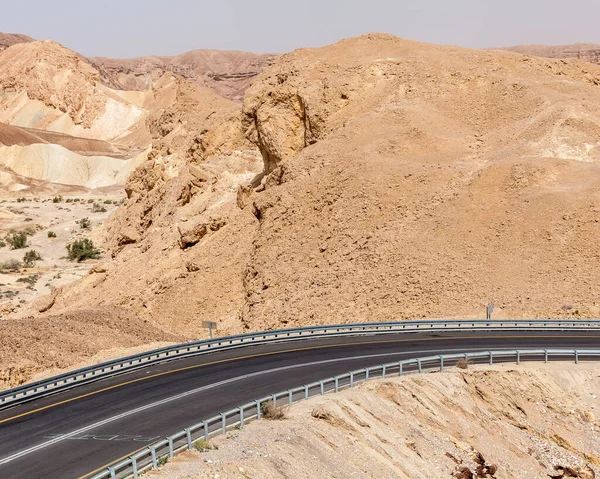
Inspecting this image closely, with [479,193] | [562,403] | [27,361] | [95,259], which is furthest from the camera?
[95,259]

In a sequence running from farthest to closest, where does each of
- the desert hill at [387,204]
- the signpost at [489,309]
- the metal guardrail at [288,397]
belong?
1. the desert hill at [387,204]
2. the signpost at [489,309]
3. the metal guardrail at [288,397]

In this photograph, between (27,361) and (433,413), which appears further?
(27,361)

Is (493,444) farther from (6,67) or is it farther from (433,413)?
(6,67)

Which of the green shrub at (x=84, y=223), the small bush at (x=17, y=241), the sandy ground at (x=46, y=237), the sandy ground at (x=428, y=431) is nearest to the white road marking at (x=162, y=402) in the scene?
the sandy ground at (x=428, y=431)

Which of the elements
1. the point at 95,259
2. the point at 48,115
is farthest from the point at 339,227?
the point at 48,115

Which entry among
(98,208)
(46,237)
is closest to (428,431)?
(46,237)

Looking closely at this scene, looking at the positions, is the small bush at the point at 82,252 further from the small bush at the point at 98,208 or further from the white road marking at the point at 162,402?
the white road marking at the point at 162,402
